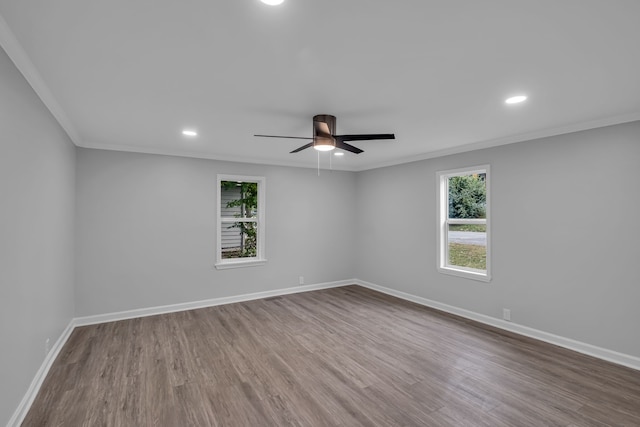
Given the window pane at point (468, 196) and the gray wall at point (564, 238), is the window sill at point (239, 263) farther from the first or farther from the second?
the window pane at point (468, 196)

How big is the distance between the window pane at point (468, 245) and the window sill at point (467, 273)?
0.34 ft

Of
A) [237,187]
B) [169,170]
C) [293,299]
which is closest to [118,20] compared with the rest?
[169,170]

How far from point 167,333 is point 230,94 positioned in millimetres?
3059

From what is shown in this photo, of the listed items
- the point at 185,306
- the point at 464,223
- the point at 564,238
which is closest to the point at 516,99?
the point at 564,238

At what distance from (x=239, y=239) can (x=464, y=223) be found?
377cm

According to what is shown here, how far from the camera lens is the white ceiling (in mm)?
1537

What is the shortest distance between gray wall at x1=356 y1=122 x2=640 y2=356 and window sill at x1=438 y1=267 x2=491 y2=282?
76 mm

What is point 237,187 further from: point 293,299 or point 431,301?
point 431,301

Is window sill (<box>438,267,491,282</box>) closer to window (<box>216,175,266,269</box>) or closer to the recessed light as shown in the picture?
the recessed light

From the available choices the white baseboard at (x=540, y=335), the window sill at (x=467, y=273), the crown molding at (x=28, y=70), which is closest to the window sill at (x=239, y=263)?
the white baseboard at (x=540, y=335)

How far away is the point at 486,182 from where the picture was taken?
4242 millimetres

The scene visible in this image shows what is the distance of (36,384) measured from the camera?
2.56 meters

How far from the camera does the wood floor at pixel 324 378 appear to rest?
2.29 meters

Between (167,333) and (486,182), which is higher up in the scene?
(486,182)
